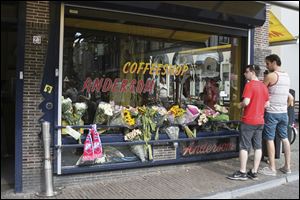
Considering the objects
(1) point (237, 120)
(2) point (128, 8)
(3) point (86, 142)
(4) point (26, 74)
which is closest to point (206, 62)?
(1) point (237, 120)

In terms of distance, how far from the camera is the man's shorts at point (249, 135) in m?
7.59

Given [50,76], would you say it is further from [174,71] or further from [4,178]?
[174,71]

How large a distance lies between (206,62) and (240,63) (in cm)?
73

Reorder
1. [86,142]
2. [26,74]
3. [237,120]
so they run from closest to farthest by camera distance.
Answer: [26,74]
[86,142]
[237,120]

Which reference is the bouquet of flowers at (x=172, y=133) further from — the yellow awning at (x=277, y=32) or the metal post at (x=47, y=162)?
the yellow awning at (x=277, y=32)

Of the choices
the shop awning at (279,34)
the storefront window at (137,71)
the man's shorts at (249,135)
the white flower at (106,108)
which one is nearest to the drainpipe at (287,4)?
the man's shorts at (249,135)

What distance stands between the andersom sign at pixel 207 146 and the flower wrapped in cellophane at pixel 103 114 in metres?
1.52

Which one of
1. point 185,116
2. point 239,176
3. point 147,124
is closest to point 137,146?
point 147,124

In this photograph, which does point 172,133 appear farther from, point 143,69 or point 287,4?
point 287,4

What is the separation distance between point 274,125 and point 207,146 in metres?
1.40

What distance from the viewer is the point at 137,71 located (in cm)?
871

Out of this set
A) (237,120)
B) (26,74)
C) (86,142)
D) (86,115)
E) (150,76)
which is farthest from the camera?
(237,120)

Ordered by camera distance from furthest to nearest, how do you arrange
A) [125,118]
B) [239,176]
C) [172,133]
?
[172,133]
[125,118]
[239,176]

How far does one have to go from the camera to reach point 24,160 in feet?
22.3
